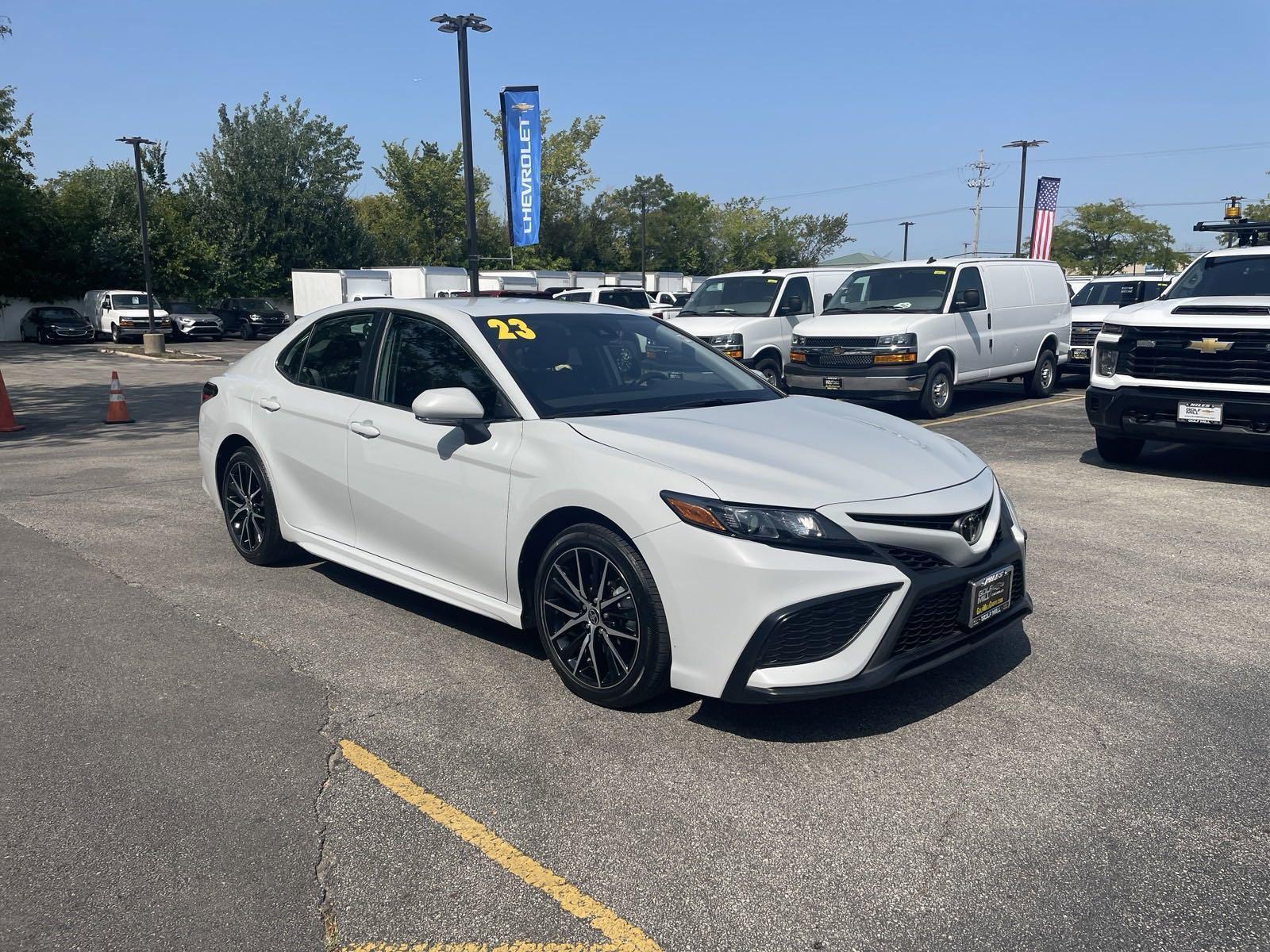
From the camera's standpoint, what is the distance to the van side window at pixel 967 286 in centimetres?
1368

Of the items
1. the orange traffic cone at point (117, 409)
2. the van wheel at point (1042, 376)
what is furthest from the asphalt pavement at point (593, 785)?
the van wheel at point (1042, 376)

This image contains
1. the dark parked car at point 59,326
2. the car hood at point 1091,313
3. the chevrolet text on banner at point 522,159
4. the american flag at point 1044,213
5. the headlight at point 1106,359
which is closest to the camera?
the headlight at point 1106,359

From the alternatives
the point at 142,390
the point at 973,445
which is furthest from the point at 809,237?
the point at 973,445

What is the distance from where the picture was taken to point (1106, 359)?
895 cm

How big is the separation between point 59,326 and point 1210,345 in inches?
1622

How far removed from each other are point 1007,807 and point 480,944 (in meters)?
1.73

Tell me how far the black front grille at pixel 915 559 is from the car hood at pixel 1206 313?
5.73 metres

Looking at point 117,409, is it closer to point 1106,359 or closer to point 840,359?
point 840,359

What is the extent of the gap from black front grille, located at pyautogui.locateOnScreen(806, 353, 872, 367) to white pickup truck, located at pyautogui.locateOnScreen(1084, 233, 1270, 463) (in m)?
3.97

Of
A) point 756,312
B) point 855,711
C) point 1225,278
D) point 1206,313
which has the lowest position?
point 855,711

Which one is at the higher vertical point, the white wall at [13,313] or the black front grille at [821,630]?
the black front grille at [821,630]

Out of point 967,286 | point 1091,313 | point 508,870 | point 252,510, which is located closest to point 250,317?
point 1091,313

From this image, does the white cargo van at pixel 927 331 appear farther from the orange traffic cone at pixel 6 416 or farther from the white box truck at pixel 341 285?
the white box truck at pixel 341 285

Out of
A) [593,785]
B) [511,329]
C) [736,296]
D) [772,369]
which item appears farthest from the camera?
[736,296]
